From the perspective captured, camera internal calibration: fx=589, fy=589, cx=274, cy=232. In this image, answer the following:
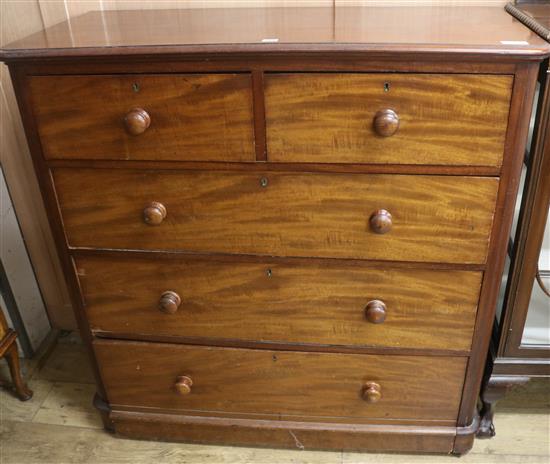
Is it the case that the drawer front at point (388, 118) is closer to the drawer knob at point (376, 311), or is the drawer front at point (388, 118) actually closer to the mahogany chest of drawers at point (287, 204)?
the mahogany chest of drawers at point (287, 204)

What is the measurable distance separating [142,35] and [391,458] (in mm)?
1240

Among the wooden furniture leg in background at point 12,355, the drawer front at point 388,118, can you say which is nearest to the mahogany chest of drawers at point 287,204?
the drawer front at point 388,118

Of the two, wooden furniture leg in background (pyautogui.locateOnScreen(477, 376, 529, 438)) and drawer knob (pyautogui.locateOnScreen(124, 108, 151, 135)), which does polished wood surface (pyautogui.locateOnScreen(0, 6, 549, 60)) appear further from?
wooden furniture leg in background (pyautogui.locateOnScreen(477, 376, 529, 438))

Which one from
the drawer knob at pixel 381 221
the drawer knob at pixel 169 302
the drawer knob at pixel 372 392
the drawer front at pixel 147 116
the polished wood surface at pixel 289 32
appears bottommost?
the drawer knob at pixel 372 392

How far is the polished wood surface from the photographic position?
106 cm

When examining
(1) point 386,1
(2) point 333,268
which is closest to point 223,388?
(2) point 333,268

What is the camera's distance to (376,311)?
1.32m

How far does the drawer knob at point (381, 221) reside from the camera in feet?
3.94

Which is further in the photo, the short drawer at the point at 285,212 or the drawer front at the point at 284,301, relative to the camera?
the drawer front at the point at 284,301

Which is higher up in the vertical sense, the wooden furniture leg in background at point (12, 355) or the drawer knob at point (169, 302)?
the drawer knob at point (169, 302)

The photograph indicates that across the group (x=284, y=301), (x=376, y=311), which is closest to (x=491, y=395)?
(x=376, y=311)

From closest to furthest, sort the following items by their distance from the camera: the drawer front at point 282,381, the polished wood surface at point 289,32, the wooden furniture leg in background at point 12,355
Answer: the polished wood surface at point 289,32, the drawer front at point 282,381, the wooden furniture leg in background at point 12,355

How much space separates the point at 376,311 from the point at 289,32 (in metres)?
0.63

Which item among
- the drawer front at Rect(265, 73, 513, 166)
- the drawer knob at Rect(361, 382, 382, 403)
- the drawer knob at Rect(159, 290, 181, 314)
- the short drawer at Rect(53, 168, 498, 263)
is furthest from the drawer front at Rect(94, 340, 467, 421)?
the drawer front at Rect(265, 73, 513, 166)
